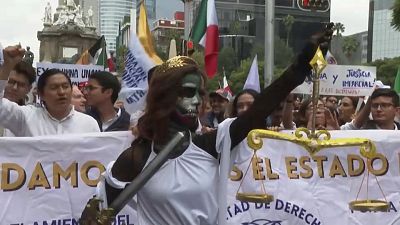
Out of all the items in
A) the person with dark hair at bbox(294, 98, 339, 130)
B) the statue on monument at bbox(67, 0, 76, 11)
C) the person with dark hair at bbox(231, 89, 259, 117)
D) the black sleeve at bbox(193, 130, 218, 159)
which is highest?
the statue on monument at bbox(67, 0, 76, 11)

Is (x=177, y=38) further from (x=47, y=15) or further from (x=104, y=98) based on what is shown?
(x=47, y=15)

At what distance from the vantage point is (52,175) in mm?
4066

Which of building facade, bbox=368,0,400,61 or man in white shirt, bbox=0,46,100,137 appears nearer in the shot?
man in white shirt, bbox=0,46,100,137

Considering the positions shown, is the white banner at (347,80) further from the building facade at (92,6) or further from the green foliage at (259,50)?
the building facade at (92,6)

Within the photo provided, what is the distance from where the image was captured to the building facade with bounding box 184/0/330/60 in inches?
3174

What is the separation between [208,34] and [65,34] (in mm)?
47142

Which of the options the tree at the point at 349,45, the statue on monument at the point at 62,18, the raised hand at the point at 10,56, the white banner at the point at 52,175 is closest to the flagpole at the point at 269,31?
the white banner at the point at 52,175

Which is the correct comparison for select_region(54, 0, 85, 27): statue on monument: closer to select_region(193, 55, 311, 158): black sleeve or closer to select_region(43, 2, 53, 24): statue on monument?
select_region(43, 2, 53, 24): statue on monument

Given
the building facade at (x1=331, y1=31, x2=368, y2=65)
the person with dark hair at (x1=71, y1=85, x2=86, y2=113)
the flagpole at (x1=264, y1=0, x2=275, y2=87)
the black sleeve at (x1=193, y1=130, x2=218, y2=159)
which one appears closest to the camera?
the black sleeve at (x1=193, y1=130, x2=218, y2=159)

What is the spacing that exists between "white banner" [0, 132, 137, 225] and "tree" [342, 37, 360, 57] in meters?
83.0

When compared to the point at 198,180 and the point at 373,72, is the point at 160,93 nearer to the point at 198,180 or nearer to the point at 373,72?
the point at 198,180

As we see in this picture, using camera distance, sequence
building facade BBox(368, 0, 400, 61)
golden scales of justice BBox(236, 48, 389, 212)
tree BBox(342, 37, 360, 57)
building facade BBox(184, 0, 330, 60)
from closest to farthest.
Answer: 1. golden scales of justice BBox(236, 48, 389, 212)
2. building facade BBox(184, 0, 330, 60)
3. tree BBox(342, 37, 360, 57)
4. building facade BBox(368, 0, 400, 61)

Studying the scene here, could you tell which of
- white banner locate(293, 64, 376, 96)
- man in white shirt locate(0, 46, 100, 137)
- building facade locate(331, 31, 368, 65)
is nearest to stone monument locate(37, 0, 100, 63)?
white banner locate(293, 64, 376, 96)

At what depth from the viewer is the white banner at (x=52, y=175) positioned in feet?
13.1
